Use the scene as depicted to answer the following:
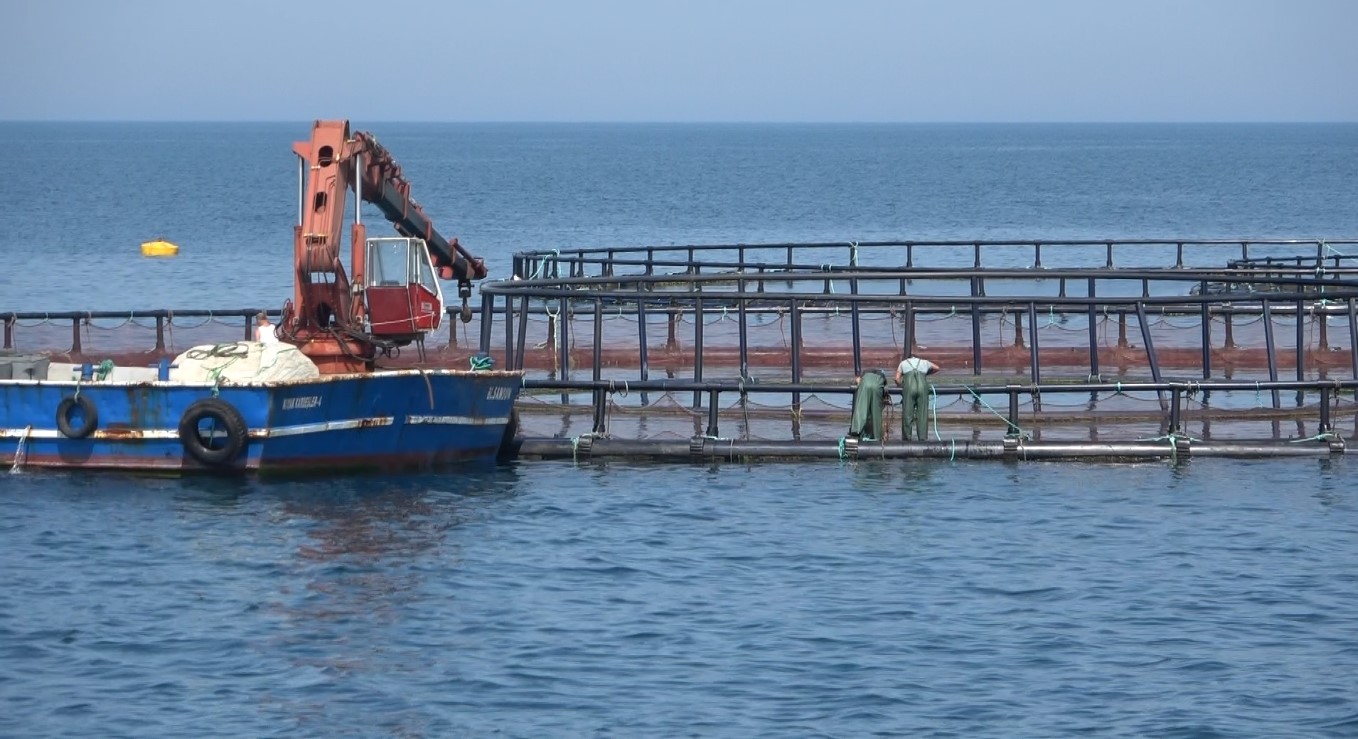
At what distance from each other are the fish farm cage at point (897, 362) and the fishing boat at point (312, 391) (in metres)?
1.02

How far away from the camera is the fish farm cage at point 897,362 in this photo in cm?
2258

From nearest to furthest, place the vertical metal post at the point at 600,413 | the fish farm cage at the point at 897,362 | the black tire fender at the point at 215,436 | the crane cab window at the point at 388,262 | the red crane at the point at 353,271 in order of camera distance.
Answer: the black tire fender at the point at 215,436
the red crane at the point at 353,271
the fish farm cage at the point at 897,362
the vertical metal post at the point at 600,413
the crane cab window at the point at 388,262

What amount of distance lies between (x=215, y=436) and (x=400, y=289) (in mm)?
3119

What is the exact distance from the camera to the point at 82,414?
71.2 ft

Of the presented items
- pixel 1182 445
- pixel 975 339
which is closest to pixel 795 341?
pixel 975 339

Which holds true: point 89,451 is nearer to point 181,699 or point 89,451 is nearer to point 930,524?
point 181,699

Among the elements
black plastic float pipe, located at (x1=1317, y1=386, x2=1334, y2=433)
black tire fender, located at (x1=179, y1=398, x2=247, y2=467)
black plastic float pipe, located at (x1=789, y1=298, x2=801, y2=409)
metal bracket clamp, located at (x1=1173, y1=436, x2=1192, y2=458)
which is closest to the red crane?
black tire fender, located at (x1=179, y1=398, x2=247, y2=467)

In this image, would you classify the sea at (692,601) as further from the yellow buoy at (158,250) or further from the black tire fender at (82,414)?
the yellow buoy at (158,250)

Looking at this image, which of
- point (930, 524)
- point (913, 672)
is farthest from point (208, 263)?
point (913, 672)

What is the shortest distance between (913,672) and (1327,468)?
9488 mm

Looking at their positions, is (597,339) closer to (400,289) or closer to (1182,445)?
(400,289)

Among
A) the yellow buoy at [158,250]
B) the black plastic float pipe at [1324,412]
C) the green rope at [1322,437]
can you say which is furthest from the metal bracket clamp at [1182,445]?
the yellow buoy at [158,250]

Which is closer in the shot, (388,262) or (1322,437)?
(1322,437)

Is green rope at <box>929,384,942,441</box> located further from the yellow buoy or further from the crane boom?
the yellow buoy
